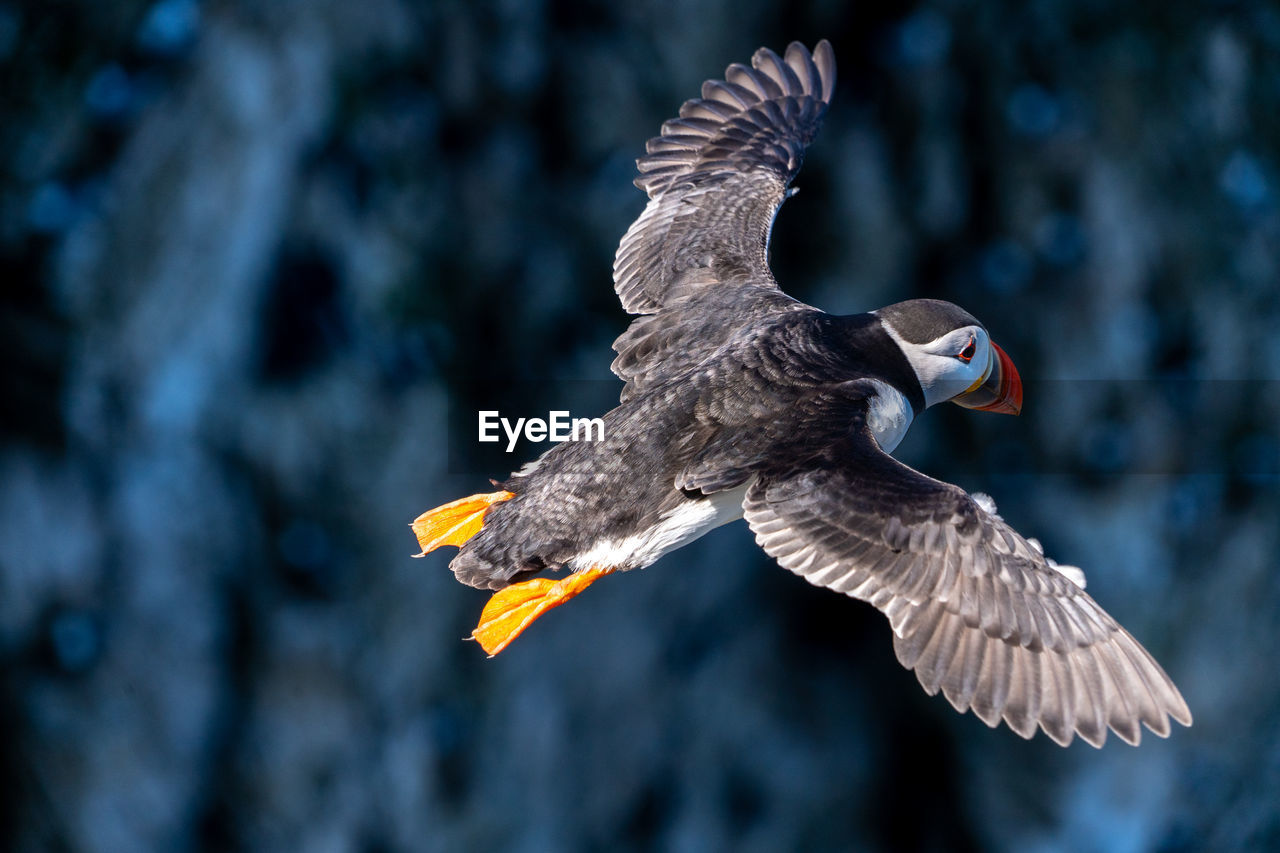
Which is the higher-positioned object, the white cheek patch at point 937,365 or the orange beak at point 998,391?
the white cheek patch at point 937,365

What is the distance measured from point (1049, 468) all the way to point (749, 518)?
615cm

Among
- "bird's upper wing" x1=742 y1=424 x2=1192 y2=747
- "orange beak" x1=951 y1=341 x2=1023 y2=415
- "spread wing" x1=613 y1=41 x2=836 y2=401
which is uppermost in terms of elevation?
"spread wing" x1=613 y1=41 x2=836 y2=401

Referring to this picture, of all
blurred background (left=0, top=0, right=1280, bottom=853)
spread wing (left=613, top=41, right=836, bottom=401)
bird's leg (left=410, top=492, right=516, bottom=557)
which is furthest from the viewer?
blurred background (left=0, top=0, right=1280, bottom=853)

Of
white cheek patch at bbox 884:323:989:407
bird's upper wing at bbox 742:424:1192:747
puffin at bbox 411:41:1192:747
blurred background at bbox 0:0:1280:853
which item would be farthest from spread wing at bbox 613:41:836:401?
blurred background at bbox 0:0:1280:853

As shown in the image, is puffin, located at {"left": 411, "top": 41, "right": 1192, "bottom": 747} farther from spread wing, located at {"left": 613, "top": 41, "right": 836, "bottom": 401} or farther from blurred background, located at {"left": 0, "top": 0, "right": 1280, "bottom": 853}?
blurred background, located at {"left": 0, "top": 0, "right": 1280, "bottom": 853}

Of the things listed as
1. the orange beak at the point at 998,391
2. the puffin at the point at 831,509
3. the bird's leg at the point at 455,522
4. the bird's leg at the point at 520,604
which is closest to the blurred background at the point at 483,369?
the bird's leg at the point at 455,522

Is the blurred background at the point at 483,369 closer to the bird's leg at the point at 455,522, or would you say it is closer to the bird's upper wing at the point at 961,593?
the bird's leg at the point at 455,522

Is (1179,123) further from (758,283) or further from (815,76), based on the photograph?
(758,283)

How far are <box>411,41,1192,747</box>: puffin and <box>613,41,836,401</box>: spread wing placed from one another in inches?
1.1

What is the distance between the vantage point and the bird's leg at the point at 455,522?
407 centimetres

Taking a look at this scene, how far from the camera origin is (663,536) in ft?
11.7

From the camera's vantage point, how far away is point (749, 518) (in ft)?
11.5

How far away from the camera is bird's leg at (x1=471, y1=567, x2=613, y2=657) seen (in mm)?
3688

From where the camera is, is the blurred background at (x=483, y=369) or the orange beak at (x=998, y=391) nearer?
the orange beak at (x=998, y=391)
